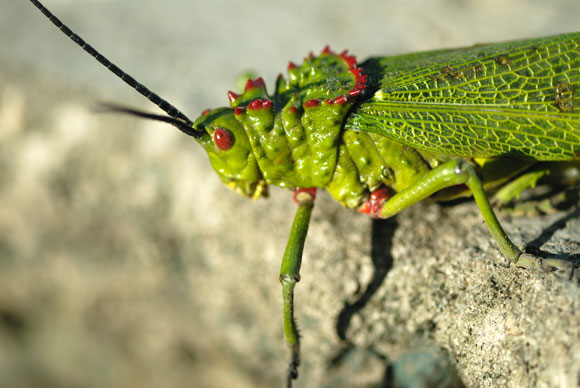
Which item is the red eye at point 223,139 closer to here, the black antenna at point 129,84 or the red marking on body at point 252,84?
the black antenna at point 129,84

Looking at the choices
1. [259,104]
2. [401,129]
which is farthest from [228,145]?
[401,129]

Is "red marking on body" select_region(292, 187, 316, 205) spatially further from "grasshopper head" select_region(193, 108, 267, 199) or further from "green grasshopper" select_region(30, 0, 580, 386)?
"grasshopper head" select_region(193, 108, 267, 199)

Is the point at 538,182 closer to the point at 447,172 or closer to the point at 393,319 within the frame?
the point at 447,172

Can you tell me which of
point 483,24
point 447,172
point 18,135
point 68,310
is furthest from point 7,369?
point 483,24

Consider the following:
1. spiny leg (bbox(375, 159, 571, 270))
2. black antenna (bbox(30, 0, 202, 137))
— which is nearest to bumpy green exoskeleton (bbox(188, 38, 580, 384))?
spiny leg (bbox(375, 159, 571, 270))

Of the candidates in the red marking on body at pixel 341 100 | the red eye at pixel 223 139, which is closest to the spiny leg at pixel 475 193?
the red marking on body at pixel 341 100

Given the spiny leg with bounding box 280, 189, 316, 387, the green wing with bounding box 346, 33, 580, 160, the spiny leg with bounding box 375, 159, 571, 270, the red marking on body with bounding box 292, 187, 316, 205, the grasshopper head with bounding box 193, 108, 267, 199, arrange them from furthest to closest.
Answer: the red marking on body with bounding box 292, 187, 316, 205 → the grasshopper head with bounding box 193, 108, 267, 199 → the spiny leg with bounding box 280, 189, 316, 387 → the green wing with bounding box 346, 33, 580, 160 → the spiny leg with bounding box 375, 159, 571, 270

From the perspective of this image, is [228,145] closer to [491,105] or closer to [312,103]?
[312,103]
